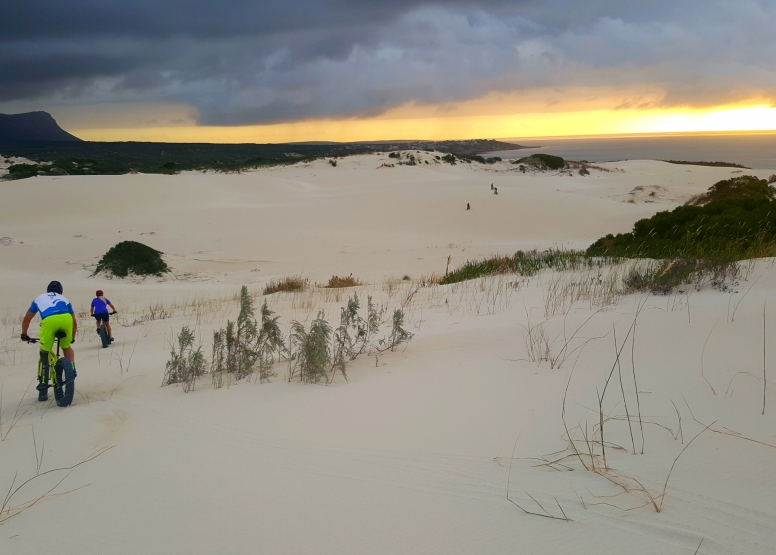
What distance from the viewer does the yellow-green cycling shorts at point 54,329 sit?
5.42 m

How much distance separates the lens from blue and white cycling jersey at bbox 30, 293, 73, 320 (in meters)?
5.50

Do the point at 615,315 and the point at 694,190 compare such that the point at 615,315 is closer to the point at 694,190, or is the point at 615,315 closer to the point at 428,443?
the point at 428,443

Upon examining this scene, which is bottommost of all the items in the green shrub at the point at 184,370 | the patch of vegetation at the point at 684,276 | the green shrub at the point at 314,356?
the green shrub at the point at 184,370

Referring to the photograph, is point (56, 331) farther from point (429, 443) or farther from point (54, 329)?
point (429, 443)

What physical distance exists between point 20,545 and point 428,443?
2.14 meters

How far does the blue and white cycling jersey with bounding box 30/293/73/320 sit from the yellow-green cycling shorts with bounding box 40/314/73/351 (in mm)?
47

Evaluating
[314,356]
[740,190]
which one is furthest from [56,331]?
[740,190]

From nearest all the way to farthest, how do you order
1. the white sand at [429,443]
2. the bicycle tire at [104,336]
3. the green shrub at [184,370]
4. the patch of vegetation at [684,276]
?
the white sand at [429,443] → the green shrub at [184,370] → the patch of vegetation at [684,276] → the bicycle tire at [104,336]

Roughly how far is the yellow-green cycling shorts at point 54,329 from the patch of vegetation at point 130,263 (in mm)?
11946

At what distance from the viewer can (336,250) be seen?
67.5ft

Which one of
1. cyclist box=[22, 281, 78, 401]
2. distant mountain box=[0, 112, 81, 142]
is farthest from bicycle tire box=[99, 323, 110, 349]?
distant mountain box=[0, 112, 81, 142]

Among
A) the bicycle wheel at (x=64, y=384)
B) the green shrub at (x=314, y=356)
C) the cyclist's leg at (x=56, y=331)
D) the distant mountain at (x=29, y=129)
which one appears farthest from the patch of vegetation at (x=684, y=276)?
the distant mountain at (x=29, y=129)

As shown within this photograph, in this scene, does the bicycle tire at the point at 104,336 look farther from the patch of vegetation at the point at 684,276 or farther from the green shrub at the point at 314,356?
the patch of vegetation at the point at 684,276

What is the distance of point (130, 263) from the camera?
667 inches
